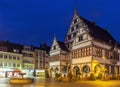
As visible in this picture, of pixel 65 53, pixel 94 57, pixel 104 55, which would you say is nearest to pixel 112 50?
pixel 104 55

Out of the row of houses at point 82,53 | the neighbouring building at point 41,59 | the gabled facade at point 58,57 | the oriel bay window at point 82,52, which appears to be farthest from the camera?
the neighbouring building at point 41,59

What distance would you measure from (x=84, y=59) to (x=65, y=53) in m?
12.2

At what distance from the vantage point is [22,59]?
83000 millimetres

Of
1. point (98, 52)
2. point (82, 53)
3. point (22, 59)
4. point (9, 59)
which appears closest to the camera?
point (98, 52)

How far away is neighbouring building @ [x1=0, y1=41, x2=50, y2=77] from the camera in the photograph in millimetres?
77312

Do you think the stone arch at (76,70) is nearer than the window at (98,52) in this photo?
No

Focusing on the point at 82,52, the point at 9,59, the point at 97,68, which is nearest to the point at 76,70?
the point at 82,52

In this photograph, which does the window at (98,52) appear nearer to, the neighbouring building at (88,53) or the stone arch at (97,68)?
the neighbouring building at (88,53)

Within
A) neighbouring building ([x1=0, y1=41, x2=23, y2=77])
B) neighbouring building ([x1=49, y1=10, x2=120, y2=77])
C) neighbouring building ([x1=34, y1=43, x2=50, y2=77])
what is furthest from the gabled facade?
neighbouring building ([x1=34, y1=43, x2=50, y2=77])

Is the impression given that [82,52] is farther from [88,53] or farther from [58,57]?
[58,57]

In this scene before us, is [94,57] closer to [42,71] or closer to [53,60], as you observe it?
[53,60]

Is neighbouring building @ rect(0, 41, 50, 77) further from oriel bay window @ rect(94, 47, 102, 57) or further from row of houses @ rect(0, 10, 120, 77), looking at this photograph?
oriel bay window @ rect(94, 47, 102, 57)

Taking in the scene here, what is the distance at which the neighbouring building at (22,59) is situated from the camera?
7731 cm

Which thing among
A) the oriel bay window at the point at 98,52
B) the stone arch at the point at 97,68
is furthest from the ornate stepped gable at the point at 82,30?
the stone arch at the point at 97,68
